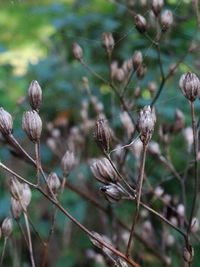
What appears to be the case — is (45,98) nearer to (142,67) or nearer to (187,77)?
(142,67)

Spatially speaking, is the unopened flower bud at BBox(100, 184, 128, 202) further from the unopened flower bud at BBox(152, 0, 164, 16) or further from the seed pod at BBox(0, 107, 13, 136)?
the unopened flower bud at BBox(152, 0, 164, 16)

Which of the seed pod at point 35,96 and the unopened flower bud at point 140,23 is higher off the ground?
the seed pod at point 35,96

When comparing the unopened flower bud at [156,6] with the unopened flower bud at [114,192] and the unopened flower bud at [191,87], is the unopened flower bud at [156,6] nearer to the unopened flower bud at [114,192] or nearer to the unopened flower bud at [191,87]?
the unopened flower bud at [191,87]

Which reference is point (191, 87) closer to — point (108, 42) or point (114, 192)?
point (114, 192)

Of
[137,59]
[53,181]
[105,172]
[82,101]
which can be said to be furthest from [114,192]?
[82,101]

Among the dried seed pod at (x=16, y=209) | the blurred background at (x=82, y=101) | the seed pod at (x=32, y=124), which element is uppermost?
the seed pod at (x=32, y=124)

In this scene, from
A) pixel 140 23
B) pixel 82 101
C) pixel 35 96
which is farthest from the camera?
pixel 82 101

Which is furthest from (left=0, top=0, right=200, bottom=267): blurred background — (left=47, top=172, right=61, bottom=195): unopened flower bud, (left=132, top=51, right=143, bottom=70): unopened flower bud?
(left=47, top=172, right=61, bottom=195): unopened flower bud

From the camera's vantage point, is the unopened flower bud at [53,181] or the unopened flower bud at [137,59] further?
the unopened flower bud at [137,59]

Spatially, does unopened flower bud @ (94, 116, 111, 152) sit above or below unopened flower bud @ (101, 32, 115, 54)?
above

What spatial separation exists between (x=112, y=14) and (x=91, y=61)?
0.22m

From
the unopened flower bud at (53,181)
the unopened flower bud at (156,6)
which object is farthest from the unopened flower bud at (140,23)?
the unopened flower bud at (53,181)

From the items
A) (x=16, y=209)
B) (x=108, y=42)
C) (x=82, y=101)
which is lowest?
(x=82, y=101)

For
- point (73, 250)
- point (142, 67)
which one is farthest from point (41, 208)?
point (142, 67)
